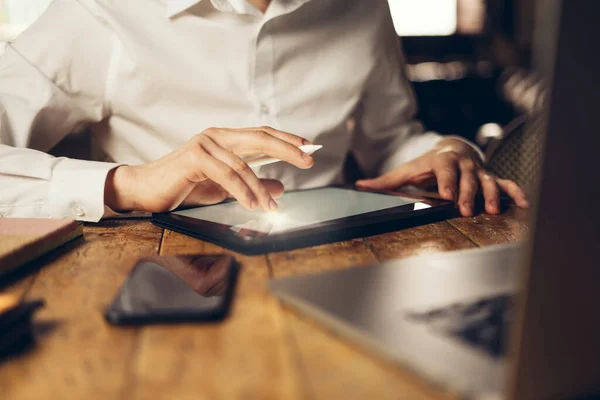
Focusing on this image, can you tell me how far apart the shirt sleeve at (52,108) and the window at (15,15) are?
72 cm

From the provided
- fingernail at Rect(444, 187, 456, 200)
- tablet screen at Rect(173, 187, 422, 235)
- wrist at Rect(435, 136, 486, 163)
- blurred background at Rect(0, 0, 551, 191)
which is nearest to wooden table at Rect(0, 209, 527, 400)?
tablet screen at Rect(173, 187, 422, 235)

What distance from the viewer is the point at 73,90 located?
104 centimetres

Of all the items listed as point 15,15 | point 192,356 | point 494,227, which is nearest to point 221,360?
point 192,356

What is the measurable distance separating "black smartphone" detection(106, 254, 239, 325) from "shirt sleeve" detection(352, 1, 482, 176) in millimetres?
801

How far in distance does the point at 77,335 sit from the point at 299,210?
40 centimetres

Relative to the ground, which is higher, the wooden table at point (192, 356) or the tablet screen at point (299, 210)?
the wooden table at point (192, 356)

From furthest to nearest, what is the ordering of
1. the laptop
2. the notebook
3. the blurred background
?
the blurred background < the notebook < the laptop

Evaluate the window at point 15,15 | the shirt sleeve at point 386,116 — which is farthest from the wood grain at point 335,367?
the window at point 15,15

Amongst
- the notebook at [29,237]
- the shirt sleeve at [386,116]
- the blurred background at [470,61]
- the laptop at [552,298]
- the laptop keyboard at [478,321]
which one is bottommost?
the blurred background at [470,61]

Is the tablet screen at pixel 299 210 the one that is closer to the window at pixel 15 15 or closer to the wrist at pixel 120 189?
the wrist at pixel 120 189

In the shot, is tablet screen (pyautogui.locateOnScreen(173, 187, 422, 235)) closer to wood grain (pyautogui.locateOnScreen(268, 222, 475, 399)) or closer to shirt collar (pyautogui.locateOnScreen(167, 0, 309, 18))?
wood grain (pyautogui.locateOnScreen(268, 222, 475, 399))

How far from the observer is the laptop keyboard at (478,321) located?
343mm

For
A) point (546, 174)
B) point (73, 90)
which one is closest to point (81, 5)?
point (73, 90)

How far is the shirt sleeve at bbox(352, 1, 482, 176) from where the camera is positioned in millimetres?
1261
